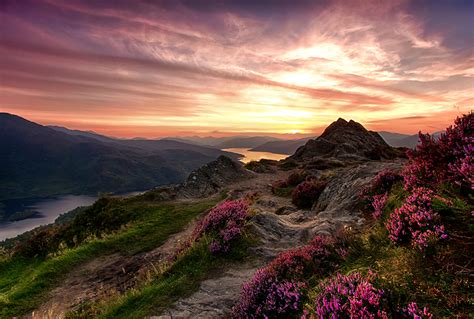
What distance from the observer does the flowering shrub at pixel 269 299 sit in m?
5.33

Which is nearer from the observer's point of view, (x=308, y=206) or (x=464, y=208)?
(x=464, y=208)

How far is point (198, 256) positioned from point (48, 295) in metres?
9.28

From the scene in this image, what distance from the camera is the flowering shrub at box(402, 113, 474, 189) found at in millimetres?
4805

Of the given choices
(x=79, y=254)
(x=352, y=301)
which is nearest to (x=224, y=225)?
(x=352, y=301)

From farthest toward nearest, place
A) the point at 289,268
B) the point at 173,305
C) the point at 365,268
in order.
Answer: the point at 173,305 → the point at 289,268 → the point at 365,268

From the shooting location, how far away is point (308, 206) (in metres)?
20.6

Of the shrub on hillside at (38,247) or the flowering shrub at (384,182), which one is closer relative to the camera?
the flowering shrub at (384,182)

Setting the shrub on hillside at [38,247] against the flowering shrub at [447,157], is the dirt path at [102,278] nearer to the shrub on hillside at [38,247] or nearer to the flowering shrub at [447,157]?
the shrub on hillside at [38,247]

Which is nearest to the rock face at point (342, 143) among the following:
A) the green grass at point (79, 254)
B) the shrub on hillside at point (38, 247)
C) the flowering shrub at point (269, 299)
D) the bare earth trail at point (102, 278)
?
the green grass at point (79, 254)

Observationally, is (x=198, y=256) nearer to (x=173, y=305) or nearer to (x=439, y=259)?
(x=173, y=305)

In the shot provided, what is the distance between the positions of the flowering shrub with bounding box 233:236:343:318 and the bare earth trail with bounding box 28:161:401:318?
0.99 m

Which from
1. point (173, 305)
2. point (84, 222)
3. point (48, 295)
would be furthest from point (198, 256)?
point (84, 222)

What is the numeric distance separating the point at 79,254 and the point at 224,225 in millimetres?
12148

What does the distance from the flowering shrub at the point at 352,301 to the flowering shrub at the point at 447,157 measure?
237 centimetres
